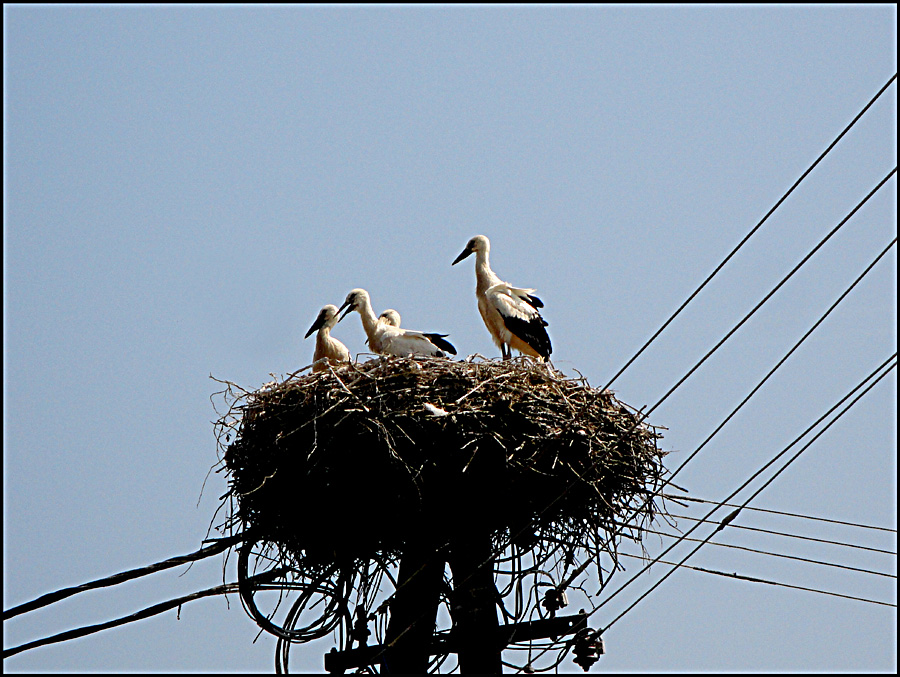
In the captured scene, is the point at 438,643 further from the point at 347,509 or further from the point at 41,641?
the point at 41,641

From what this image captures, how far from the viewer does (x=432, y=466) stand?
15.9ft

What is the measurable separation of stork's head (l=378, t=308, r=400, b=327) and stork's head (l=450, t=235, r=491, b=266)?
0.96 m

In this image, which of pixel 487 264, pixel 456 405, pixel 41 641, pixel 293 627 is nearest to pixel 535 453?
pixel 456 405

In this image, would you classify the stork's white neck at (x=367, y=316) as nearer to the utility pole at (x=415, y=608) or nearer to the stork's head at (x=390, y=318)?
the stork's head at (x=390, y=318)

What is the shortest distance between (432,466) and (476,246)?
4.16 m

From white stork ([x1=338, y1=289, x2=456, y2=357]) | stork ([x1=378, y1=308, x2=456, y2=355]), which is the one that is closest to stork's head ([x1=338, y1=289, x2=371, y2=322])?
white stork ([x1=338, y1=289, x2=456, y2=357])

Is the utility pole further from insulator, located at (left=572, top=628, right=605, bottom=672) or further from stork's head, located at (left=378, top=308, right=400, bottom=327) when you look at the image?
stork's head, located at (left=378, top=308, right=400, bottom=327)

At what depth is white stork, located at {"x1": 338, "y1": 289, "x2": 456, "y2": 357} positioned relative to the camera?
693 centimetres

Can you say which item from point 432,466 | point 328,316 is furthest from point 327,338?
point 432,466

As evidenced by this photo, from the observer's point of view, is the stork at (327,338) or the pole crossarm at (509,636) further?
the stork at (327,338)

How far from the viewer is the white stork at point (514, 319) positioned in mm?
7957

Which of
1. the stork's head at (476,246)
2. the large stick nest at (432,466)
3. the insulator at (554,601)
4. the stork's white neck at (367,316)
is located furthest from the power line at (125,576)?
the stork's head at (476,246)

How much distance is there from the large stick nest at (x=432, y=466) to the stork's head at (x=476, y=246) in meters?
3.70

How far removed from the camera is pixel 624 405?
5246 millimetres
